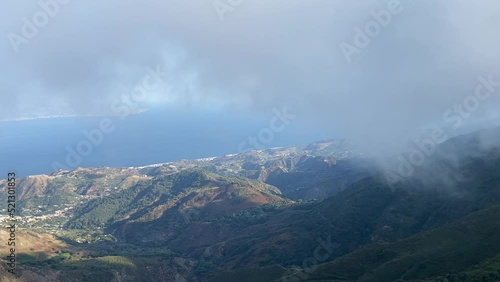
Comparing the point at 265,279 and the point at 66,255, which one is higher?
the point at 66,255

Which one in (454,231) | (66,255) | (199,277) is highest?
(66,255)

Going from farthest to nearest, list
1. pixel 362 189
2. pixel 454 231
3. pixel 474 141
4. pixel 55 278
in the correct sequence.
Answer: pixel 474 141
pixel 362 189
pixel 55 278
pixel 454 231

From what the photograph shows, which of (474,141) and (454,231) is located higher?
(474,141)

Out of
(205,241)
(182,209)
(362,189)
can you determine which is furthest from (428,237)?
(182,209)

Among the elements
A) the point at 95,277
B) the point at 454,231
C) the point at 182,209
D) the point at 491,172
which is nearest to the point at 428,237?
the point at 454,231

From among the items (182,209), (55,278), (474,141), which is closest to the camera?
(55,278)

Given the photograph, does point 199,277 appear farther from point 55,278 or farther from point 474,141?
point 474,141

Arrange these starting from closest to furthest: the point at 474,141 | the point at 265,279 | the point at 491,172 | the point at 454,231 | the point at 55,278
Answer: the point at 454,231 → the point at 55,278 → the point at 265,279 → the point at 491,172 → the point at 474,141

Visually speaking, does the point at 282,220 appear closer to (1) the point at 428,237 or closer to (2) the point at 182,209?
(2) the point at 182,209

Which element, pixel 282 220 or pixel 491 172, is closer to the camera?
pixel 491 172
